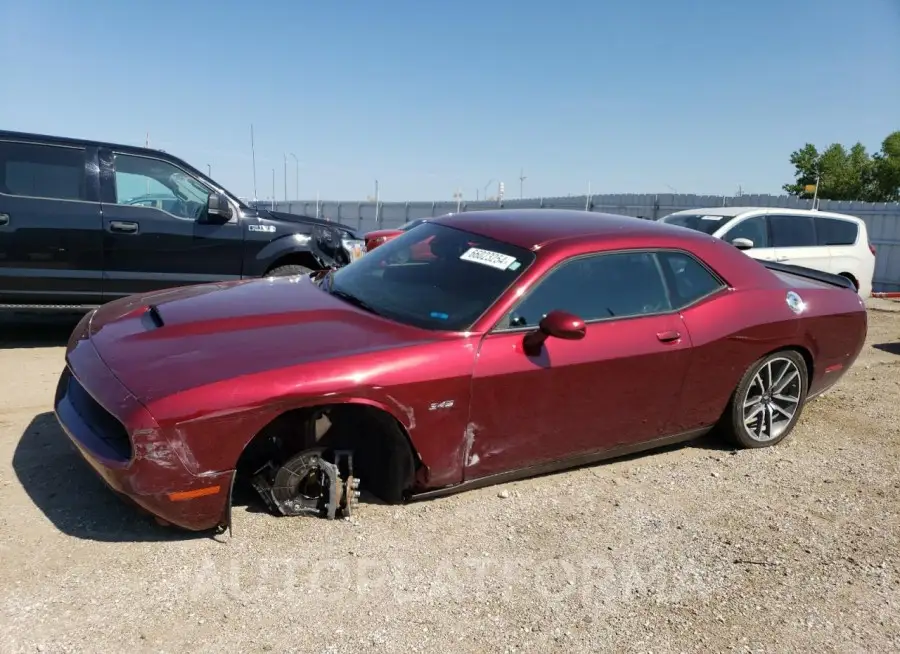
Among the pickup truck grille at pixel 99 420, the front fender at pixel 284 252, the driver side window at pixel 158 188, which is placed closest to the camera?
the pickup truck grille at pixel 99 420

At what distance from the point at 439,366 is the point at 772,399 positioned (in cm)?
256

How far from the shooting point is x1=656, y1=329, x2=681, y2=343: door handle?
13.3ft

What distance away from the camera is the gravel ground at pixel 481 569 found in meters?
2.67

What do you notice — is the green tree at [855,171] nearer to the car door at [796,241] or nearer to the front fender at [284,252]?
the car door at [796,241]

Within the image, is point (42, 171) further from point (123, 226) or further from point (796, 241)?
point (796, 241)

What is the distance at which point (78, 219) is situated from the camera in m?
6.31

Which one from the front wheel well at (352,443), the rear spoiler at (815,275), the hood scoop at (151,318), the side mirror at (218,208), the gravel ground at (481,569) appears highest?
the side mirror at (218,208)

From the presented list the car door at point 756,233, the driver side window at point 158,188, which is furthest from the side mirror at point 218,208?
the car door at point 756,233

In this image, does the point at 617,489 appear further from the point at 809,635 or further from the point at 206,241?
the point at 206,241

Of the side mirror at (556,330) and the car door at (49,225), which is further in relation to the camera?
the car door at (49,225)

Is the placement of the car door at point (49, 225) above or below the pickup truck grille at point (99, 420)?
above

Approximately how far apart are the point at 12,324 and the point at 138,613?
5.77 m

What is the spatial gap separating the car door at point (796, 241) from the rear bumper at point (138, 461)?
9.01 m

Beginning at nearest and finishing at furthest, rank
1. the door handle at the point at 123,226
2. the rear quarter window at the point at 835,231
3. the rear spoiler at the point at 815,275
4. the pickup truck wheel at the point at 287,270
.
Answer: the rear spoiler at the point at 815,275
the door handle at the point at 123,226
the pickup truck wheel at the point at 287,270
the rear quarter window at the point at 835,231
